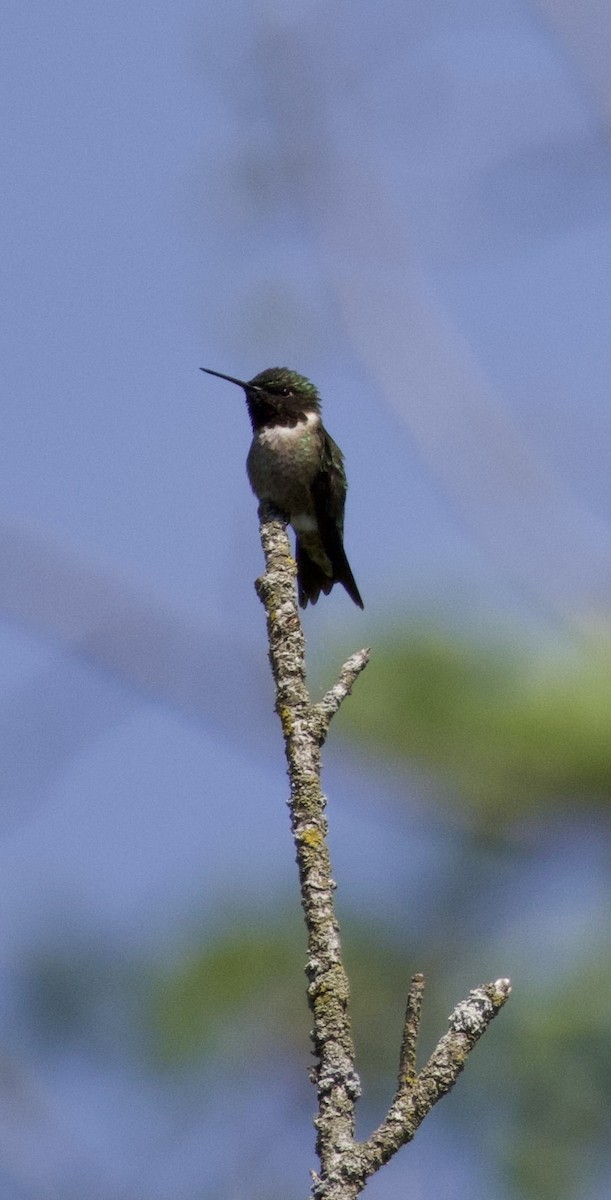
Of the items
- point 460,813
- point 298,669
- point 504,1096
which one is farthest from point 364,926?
point 298,669

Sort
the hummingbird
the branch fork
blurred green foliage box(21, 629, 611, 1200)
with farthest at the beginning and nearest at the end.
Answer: blurred green foliage box(21, 629, 611, 1200) → the hummingbird → the branch fork

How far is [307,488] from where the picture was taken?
21.5 ft

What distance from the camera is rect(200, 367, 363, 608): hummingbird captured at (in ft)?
21.3

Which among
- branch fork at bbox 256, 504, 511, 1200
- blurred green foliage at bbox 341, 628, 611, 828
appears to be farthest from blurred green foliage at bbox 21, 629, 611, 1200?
branch fork at bbox 256, 504, 511, 1200

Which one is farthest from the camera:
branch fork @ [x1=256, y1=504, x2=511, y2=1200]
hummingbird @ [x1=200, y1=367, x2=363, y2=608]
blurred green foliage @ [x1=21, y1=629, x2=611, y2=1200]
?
blurred green foliage @ [x1=21, y1=629, x2=611, y2=1200]

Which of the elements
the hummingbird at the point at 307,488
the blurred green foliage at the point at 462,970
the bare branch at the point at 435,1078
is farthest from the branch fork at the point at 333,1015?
the blurred green foliage at the point at 462,970

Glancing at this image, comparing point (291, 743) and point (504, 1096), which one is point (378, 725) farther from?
point (291, 743)

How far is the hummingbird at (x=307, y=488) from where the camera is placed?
6492 mm

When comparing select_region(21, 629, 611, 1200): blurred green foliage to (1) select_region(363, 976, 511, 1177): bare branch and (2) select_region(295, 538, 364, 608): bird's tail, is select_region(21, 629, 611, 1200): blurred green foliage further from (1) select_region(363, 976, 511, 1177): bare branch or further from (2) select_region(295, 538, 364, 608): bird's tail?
(1) select_region(363, 976, 511, 1177): bare branch

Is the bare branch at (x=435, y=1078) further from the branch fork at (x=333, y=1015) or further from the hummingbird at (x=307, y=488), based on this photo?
the hummingbird at (x=307, y=488)

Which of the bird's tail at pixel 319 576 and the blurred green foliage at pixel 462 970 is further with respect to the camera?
the blurred green foliage at pixel 462 970

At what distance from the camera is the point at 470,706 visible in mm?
9594

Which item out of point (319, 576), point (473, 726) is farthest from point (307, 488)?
point (473, 726)

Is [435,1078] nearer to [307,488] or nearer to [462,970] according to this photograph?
[307,488]
